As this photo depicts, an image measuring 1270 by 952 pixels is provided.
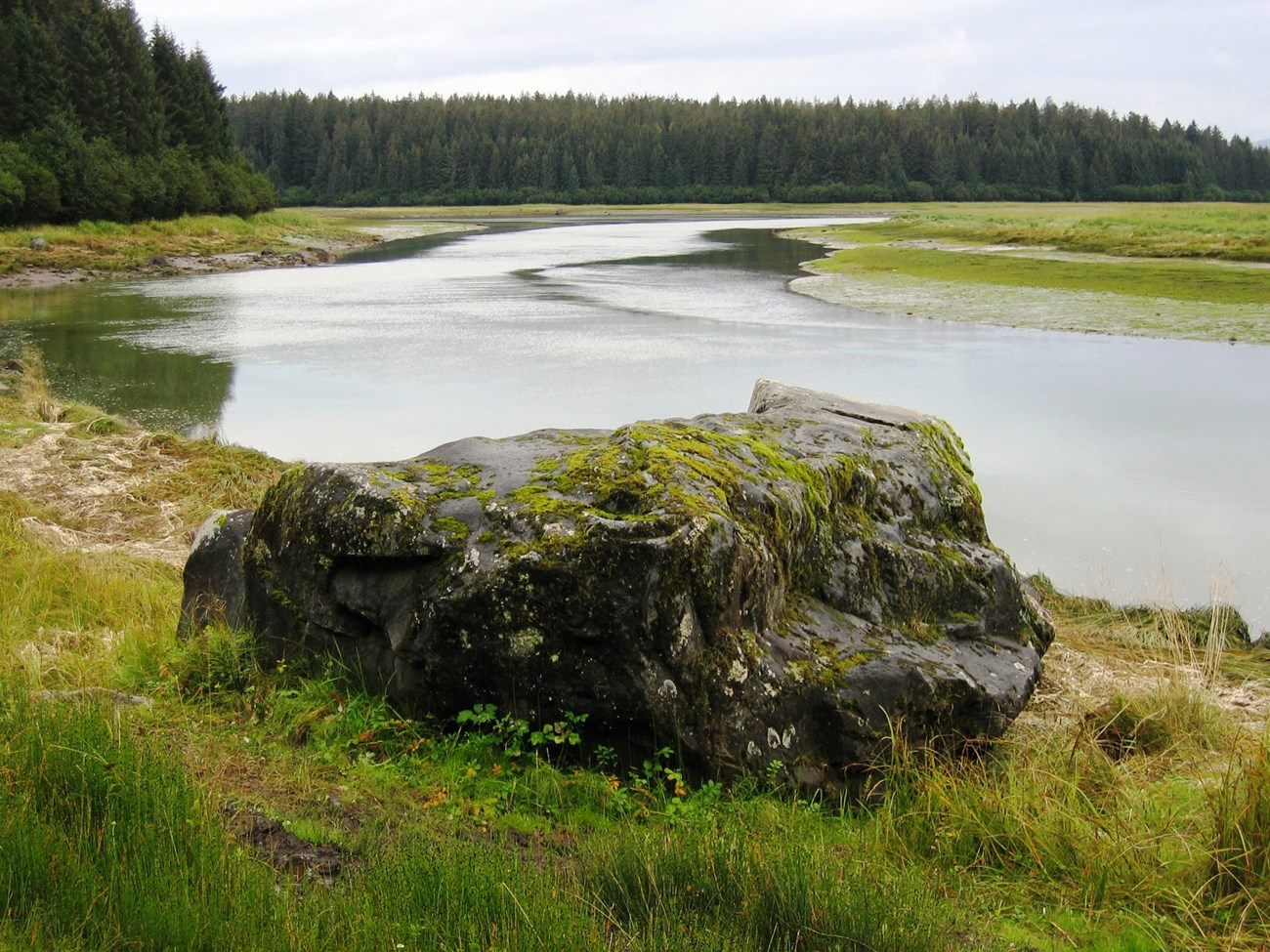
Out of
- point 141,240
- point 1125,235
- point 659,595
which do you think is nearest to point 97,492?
point 659,595

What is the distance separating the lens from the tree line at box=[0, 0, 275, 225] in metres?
51.0

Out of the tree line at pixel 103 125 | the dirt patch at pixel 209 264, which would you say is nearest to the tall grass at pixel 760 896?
the dirt patch at pixel 209 264

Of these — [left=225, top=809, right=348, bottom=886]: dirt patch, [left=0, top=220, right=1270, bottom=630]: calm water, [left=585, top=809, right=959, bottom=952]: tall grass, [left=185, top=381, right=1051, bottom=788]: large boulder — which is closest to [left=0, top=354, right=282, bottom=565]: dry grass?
[left=0, top=220, right=1270, bottom=630]: calm water

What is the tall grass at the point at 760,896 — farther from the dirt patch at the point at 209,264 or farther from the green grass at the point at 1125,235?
the green grass at the point at 1125,235

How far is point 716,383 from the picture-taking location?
19172 mm

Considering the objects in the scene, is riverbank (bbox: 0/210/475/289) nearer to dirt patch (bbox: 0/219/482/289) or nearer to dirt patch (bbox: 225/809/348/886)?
dirt patch (bbox: 0/219/482/289)

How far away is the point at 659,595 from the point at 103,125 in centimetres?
6545

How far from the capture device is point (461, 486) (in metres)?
5.48

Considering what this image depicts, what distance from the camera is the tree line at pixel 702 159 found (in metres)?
147

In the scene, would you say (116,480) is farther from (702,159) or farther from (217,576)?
(702,159)

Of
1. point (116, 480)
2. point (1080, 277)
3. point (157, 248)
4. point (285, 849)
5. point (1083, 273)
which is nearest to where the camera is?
point (285, 849)

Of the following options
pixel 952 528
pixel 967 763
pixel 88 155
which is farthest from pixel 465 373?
pixel 88 155

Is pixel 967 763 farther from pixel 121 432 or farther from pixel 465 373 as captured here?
pixel 465 373

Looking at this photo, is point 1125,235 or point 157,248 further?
point 157,248
